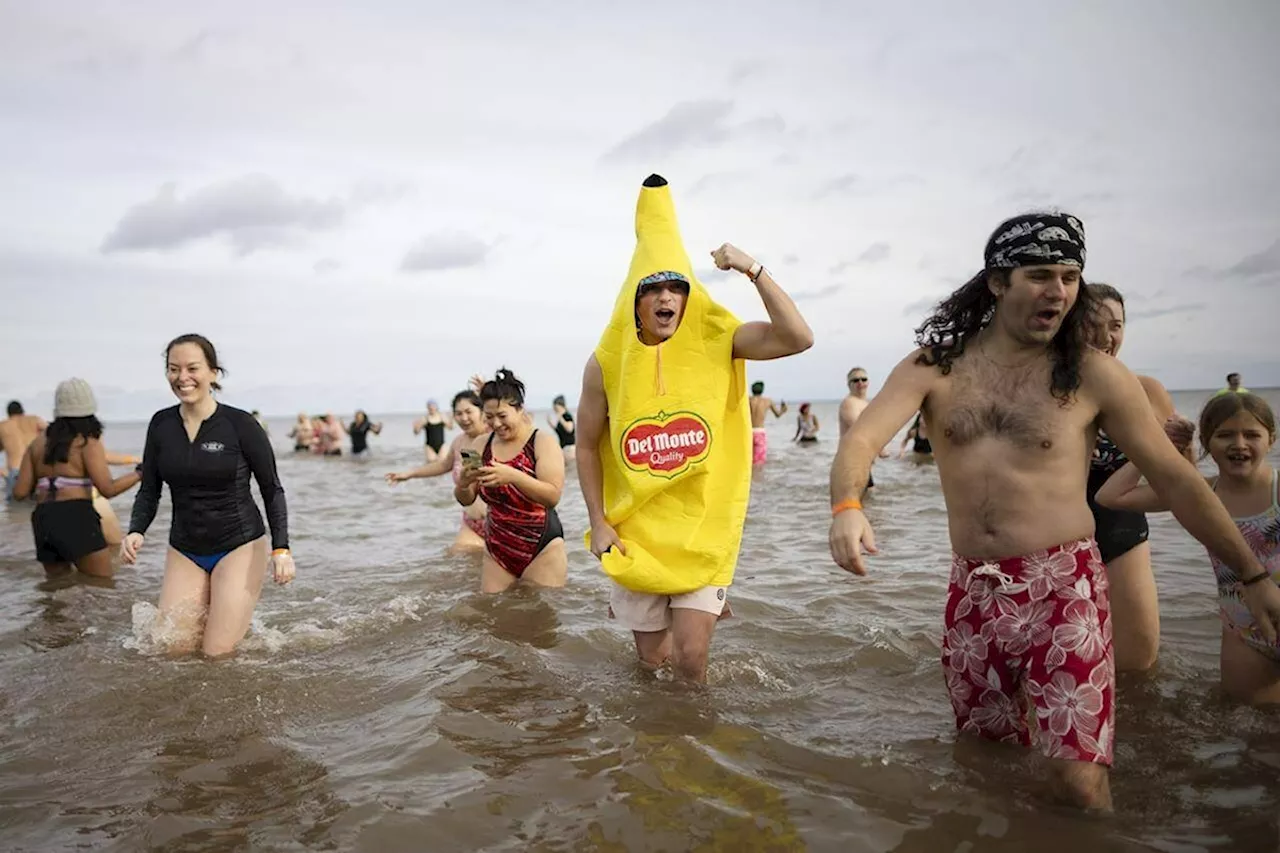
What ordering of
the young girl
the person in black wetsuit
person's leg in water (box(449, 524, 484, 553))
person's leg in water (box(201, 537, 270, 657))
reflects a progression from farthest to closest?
person's leg in water (box(449, 524, 484, 553)) → person's leg in water (box(201, 537, 270, 657)) → the person in black wetsuit → the young girl

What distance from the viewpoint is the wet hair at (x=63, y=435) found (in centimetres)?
758

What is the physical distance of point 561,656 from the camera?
17.5 ft

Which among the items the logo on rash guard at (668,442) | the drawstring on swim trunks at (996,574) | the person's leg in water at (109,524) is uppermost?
the logo on rash guard at (668,442)

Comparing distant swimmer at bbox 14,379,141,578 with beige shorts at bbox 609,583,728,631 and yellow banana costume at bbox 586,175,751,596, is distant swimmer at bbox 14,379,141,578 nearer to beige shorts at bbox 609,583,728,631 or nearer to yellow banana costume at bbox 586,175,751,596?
beige shorts at bbox 609,583,728,631

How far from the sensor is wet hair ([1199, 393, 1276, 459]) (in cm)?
397

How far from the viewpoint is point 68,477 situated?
7738 mm

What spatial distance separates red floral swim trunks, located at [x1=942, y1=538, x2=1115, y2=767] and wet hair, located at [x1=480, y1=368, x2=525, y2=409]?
3.81 meters

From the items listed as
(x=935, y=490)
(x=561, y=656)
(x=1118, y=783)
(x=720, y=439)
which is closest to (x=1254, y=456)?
(x=1118, y=783)

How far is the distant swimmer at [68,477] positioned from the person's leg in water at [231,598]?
2954 millimetres

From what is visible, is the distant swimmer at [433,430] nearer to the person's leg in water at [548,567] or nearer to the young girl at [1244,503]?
the person's leg in water at [548,567]

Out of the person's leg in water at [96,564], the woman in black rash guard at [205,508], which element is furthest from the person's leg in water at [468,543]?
the woman in black rash guard at [205,508]

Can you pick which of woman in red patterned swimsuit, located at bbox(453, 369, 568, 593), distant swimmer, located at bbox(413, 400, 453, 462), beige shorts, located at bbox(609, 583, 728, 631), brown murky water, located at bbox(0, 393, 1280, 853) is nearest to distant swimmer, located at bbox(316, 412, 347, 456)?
distant swimmer, located at bbox(413, 400, 453, 462)

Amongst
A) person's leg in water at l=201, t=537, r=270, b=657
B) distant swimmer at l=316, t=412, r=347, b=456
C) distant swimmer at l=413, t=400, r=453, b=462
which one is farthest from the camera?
distant swimmer at l=316, t=412, r=347, b=456

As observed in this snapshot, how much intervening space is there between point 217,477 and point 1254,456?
5.60m
